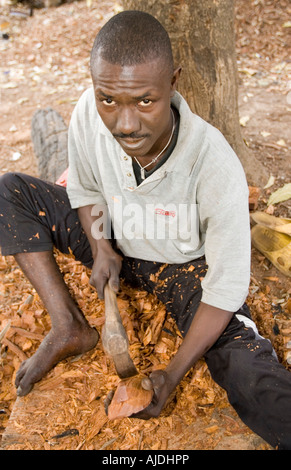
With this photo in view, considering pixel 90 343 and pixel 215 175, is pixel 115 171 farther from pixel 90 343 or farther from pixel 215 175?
pixel 90 343

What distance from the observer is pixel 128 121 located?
163 cm

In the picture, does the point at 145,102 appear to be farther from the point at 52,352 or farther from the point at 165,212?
the point at 52,352

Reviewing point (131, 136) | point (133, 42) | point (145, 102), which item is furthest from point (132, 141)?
point (133, 42)

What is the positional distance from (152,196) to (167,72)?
602 mm

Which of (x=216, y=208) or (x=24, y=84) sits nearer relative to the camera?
(x=216, y=208)

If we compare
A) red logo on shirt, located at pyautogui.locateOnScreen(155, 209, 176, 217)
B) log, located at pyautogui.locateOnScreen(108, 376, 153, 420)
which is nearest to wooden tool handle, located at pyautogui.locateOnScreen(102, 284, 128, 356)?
log, located at pyautogui.locateOnScreen(108, 376, 153, 420)

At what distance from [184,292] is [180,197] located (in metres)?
0.51

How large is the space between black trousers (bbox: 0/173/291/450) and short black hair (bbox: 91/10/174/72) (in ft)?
3.00

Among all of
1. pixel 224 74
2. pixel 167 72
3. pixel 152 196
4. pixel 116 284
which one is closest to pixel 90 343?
pixel 116 284

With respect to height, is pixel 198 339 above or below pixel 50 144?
below

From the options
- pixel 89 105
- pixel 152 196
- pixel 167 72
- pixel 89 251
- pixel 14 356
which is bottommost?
pixel 14 356

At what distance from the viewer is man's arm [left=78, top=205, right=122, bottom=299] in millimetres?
2213

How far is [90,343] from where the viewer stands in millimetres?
2268

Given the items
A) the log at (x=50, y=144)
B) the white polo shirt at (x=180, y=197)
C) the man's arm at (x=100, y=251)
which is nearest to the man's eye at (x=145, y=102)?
the white polo shirt at (x=180, y=197)
